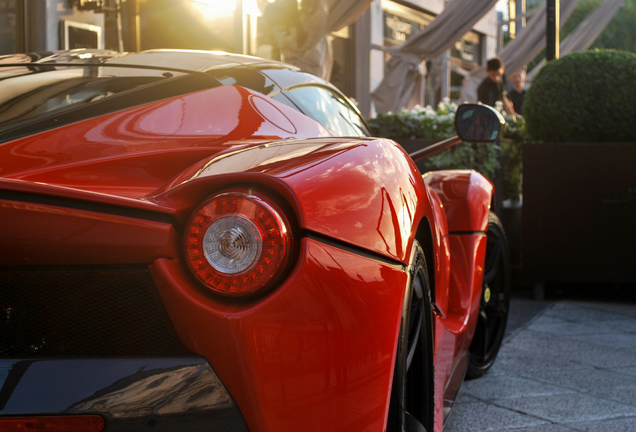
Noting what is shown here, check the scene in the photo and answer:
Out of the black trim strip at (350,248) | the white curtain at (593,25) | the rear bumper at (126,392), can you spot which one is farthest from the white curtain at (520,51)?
the rear bumper at (126,392)

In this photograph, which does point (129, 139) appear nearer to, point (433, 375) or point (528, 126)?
point (433, 375)

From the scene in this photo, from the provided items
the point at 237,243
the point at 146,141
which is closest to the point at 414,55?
the point at 146,141

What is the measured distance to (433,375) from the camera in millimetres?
1902

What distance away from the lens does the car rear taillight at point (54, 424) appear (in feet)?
3.93

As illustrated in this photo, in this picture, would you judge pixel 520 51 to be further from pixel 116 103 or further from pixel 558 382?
pixel 116 103

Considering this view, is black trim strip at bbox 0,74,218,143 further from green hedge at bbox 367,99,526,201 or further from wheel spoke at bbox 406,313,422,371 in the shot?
green hedge at bbox 367,99,526,201

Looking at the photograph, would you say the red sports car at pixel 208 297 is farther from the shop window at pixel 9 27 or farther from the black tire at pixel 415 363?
the shop window at pixel 9 27

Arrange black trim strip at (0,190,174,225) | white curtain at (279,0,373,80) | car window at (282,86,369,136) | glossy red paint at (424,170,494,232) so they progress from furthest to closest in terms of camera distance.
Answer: white curtain at (279,0,373,80)
glossy red paint at (424,170,494,232)
car window at (282,86,369,136)
black trim strip at (0,190,174,225)

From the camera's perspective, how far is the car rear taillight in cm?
120

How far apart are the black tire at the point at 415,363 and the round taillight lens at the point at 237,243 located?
34 cm

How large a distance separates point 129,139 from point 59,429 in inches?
28.3

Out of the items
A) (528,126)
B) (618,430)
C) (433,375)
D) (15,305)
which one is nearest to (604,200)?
(528,126)

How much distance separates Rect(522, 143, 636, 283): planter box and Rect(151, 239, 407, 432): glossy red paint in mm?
4487

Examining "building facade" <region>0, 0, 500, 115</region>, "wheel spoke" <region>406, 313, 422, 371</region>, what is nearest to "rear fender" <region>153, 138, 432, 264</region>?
"wheel spoke" <region>406, 313, 422, 371</region>
